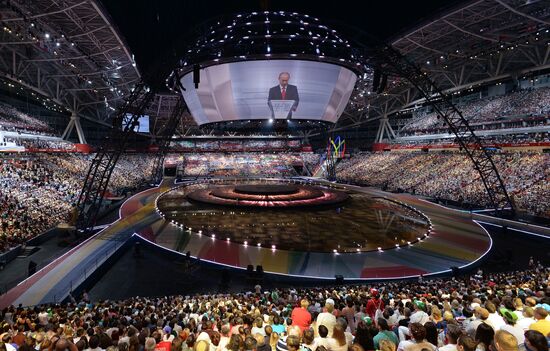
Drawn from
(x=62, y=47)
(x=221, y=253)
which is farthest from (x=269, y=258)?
(x=62, y=47)

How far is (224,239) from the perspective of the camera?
68.0 feet

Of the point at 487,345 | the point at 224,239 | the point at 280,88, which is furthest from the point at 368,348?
the point at 280,88

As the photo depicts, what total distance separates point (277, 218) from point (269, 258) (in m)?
11.0

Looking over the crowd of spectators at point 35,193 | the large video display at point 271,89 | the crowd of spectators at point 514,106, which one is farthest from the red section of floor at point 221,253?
the crowd of spectators at point 514,106

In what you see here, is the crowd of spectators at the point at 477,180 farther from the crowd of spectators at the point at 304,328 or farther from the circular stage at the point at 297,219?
the crowd of spectators at the point at 304,328

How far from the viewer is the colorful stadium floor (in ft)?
47.0

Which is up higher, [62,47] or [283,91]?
[62,47]

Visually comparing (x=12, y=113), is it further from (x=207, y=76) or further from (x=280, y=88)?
(x=280, y=88)

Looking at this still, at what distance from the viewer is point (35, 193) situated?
26.7 meters

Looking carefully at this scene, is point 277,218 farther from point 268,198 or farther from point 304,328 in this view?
point 304,328

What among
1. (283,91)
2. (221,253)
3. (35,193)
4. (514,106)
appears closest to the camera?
(221,253)

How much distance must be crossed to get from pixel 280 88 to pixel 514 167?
30600 mm

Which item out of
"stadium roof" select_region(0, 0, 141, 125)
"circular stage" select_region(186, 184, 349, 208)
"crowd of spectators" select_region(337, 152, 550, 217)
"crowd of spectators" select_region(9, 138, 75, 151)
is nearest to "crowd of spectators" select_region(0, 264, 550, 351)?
"circular stage" select_region(186, 184, 349, 208)

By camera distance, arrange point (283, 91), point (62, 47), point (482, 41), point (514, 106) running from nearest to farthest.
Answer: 1. point (62, 47)
2. point (283, 91)
3. point (482, 41)
4. point (514, 106)
